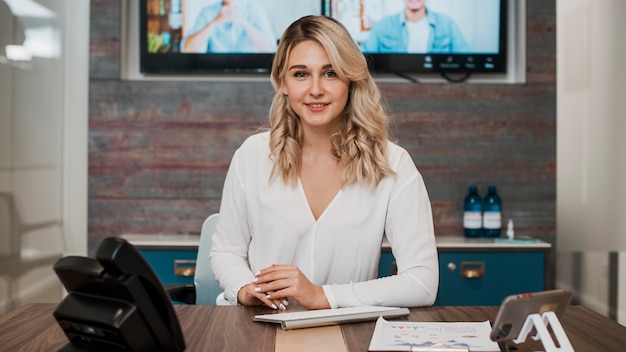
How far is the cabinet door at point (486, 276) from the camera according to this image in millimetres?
3408

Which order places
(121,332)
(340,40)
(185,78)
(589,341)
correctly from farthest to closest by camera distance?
(185,78), (340,40), (589,341), (121,332)

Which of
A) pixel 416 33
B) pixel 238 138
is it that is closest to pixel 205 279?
pixel 238 138

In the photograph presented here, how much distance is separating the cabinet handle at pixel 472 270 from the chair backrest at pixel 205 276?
4.03ft

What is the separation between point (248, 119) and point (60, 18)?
96 centimetres

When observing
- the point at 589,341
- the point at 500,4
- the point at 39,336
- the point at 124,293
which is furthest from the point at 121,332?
the point at 500,4

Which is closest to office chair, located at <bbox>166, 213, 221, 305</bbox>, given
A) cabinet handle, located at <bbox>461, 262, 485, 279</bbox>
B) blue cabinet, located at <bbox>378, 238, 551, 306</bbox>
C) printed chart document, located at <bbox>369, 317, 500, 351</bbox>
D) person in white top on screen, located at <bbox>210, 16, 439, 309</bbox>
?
person in white top on screen, located at <bbox>210, 16, 439, 309</bbox>

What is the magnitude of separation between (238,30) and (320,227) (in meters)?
1.72

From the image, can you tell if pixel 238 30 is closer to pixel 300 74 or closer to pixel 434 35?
pixel 434 35

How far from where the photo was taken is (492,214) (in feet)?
12.0

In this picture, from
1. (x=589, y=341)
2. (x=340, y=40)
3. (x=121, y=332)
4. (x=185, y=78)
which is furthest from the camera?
(x=185, y=78)

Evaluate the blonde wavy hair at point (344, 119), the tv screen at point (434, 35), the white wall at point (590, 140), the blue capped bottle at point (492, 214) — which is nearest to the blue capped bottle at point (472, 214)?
the blue capped bottle at point (492, 214)

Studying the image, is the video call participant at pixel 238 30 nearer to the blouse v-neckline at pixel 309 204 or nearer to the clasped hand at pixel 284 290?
the blouse v-neckline at pixel 309 204

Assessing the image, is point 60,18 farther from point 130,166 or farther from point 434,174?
point 434,174

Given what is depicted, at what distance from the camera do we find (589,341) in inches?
61.2
